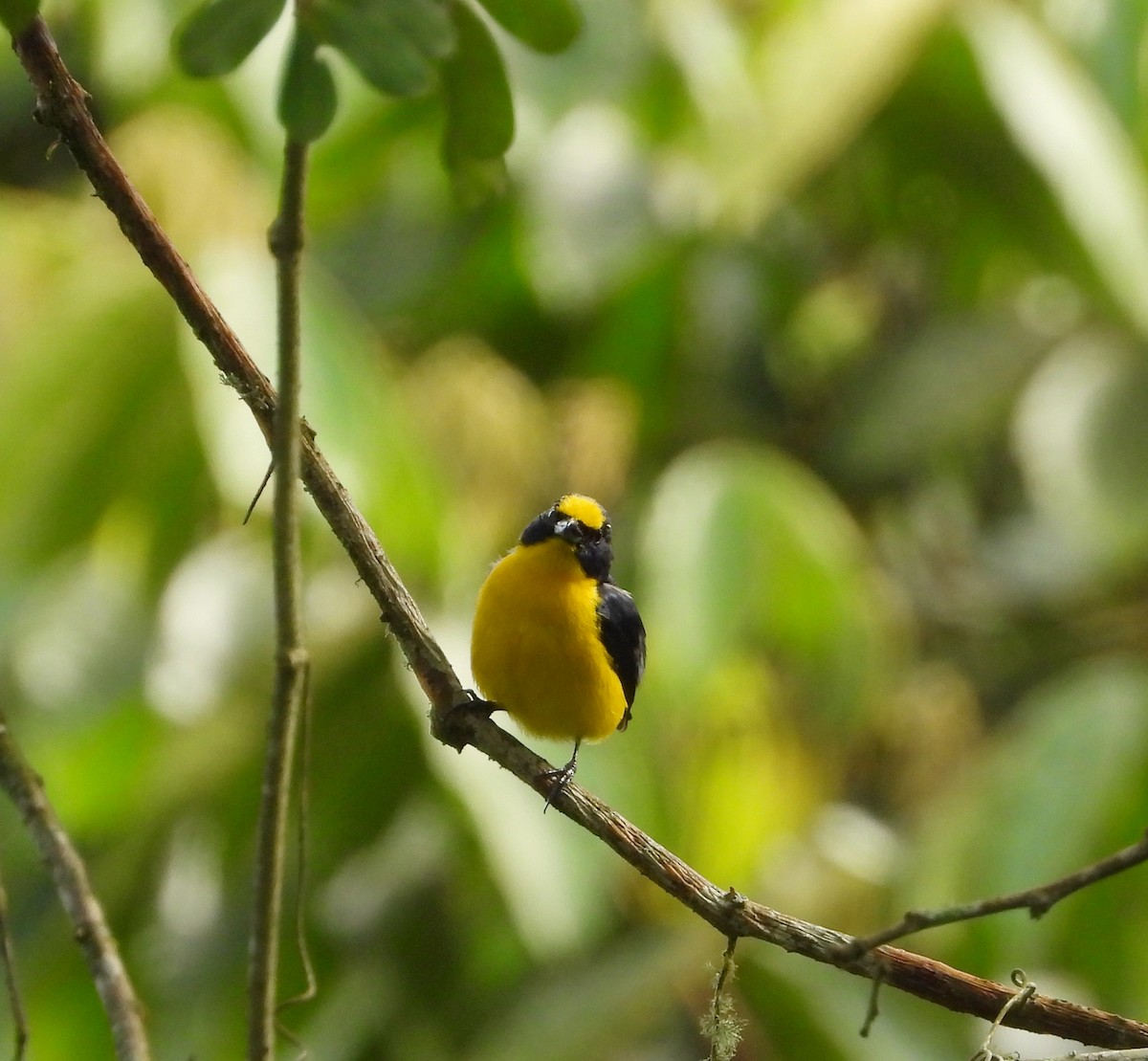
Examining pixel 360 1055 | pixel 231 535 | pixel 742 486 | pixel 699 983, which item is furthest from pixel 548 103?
pixel 360 1055

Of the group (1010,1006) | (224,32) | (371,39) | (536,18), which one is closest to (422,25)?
(371,39)

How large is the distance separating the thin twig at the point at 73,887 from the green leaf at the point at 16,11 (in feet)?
4.16

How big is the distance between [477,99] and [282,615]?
2.53ft

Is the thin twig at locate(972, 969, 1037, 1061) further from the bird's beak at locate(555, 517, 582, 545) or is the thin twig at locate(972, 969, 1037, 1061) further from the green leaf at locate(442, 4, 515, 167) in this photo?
the bird's beak at locate(555, 517, 582, 545)

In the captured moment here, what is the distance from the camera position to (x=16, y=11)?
6.05 ft

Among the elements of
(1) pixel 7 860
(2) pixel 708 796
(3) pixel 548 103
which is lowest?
(2) pixel 708 796

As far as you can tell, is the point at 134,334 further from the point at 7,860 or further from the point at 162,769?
the point at 7,860

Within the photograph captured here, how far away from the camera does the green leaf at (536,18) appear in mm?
2213

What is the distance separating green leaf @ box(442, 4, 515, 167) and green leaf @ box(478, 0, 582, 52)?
0.10 feet

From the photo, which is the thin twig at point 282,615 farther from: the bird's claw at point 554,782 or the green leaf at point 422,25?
the bird's claw at point 554,782

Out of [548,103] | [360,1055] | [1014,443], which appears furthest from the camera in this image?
[1014,443]

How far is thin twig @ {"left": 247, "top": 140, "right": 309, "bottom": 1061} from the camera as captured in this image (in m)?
1.99

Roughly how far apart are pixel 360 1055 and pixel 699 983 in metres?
1.61

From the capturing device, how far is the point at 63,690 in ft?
20.6
